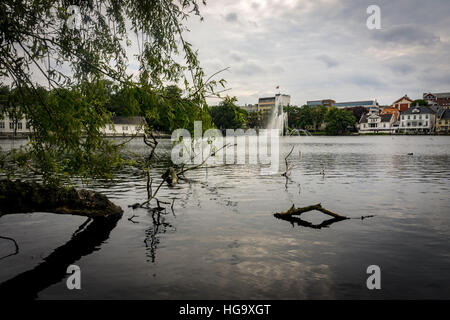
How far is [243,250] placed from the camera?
1087 cm

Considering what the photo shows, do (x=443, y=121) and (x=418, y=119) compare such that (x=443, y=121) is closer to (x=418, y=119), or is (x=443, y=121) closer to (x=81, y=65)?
(x=418, y=119)

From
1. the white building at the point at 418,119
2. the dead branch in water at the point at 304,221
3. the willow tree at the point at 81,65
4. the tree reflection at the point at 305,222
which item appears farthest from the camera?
the white building at the point at 418,119

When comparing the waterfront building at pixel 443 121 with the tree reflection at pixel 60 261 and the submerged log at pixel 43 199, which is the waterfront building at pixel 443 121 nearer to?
the tree reflection at pixel 60 261

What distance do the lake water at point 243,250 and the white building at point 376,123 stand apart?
181 m

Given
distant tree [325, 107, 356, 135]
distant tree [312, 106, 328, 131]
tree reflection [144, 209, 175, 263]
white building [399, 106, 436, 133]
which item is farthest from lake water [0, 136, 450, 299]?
distant tree [312, 106, 328, 131]

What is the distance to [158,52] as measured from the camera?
1049 cm

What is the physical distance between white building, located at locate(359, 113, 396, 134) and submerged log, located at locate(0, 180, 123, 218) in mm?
192784

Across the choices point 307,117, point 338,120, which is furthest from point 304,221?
point 307,117

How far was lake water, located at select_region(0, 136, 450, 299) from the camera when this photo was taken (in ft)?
27.4

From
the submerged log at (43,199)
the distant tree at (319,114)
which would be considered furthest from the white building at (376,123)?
the submerged log at (43,199)

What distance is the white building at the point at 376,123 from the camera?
181750 millimetres

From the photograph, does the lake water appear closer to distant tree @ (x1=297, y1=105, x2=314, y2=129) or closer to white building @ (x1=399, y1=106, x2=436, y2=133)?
white building @ (x1=399, y1=106, x2=436, y2=133)

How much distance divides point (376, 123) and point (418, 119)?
21716 millimetres

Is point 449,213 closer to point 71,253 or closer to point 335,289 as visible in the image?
point 335,289
